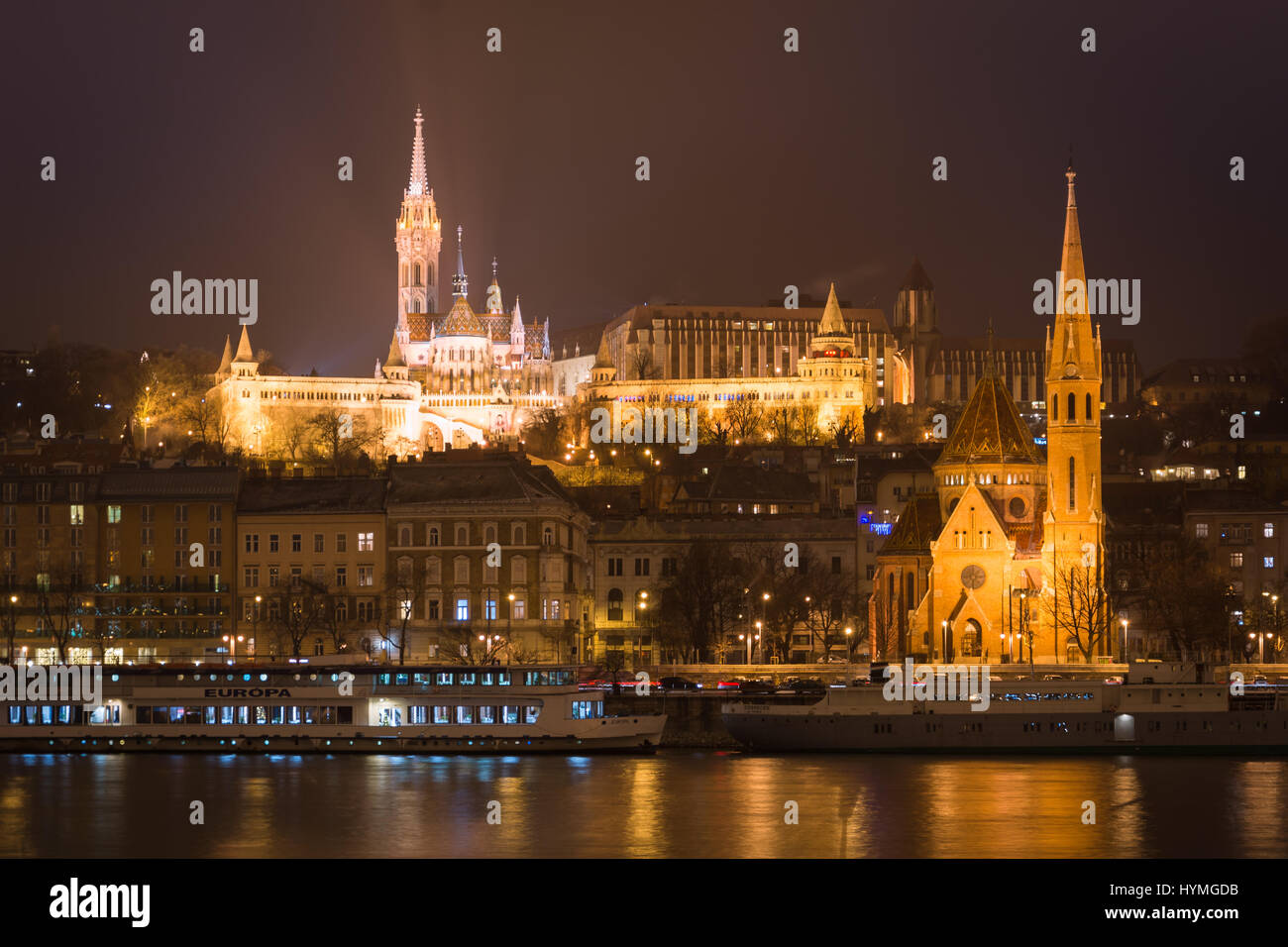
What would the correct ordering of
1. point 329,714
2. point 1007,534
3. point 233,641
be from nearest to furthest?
point 329,714 < point 233,641 < point 1007,534

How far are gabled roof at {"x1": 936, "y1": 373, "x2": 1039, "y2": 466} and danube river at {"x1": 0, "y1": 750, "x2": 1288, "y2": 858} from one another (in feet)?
130

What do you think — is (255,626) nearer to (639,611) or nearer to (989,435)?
(639,611)

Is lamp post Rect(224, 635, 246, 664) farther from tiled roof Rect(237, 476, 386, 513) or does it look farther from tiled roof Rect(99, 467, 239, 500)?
tiled roof Rect(99, 467, 239, 500)

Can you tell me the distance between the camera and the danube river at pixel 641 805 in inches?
2662

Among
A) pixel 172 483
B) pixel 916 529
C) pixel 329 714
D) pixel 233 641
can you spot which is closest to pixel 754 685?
pixel 329 714

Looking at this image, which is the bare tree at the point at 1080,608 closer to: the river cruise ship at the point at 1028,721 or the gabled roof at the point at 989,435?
the gabled roof at the point at 989,435

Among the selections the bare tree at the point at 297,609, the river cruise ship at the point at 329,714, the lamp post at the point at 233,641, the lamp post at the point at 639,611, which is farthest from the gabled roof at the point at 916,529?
the river cruise ship at the point at 329,714

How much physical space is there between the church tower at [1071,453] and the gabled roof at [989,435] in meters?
1.77

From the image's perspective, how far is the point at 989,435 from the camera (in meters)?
132

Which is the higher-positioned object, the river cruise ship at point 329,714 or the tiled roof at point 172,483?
the tiled roof at point 172,483

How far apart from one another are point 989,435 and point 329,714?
164 feet

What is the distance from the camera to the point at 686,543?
14312 centimetres

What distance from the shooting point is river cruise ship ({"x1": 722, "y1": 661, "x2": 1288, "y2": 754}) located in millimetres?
94875
